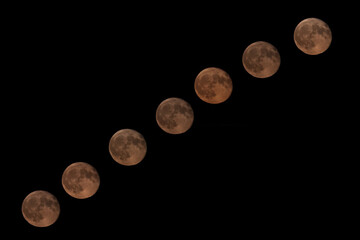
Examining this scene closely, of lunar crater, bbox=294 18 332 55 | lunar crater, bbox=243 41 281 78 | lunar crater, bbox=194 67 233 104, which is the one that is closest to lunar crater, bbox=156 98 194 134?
lunar crater, bbox=194 67 233 104

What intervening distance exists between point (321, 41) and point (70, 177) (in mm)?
1586

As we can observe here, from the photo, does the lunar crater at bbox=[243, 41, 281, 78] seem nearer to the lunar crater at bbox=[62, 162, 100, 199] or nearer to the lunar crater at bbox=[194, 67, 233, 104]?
the lunar crater at bbox=[194, 67, 233, 104]

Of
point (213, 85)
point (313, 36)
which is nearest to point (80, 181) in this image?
point (213, 85)

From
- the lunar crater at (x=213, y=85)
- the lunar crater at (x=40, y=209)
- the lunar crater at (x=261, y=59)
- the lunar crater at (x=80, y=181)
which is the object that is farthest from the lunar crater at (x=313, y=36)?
the lunar crater at (x=40, y=209)

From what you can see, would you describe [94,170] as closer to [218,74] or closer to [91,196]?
[91,196]

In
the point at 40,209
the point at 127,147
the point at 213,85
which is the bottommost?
the point at 40,209

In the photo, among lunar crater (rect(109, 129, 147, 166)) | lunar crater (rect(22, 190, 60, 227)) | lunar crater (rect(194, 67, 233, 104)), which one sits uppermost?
lunar crater (rect(194, 67, 233, 104))

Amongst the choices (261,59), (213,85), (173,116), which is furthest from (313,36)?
(173,116)

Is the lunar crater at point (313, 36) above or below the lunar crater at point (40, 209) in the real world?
above

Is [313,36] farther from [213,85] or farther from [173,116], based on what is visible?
[173,116]

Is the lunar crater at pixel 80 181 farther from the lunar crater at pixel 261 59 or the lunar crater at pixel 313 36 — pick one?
the lunar crater at pixel 313 36

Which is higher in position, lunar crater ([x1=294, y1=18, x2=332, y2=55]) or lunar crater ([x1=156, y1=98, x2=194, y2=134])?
lunar crater ([x1=294, y1=18, x2=332, y2=55])

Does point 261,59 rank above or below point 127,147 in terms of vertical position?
above

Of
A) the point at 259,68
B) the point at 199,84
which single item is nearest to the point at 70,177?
the point at 199,84
